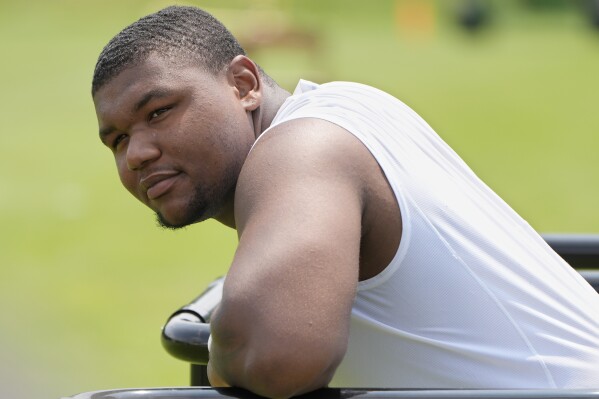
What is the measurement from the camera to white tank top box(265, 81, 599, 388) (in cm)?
192

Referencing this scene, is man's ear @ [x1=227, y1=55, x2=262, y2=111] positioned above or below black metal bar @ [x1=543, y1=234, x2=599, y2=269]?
above

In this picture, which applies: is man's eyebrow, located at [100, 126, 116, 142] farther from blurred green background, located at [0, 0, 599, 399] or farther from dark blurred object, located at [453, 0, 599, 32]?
dark blurred object, located at [453, 0, 599, 32]

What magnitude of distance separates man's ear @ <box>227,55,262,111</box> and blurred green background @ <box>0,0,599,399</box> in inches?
122

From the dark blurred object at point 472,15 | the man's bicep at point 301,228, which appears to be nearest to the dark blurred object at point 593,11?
the dark blurred object at point 472,15

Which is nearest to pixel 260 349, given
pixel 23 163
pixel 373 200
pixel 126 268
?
pixel 373 200

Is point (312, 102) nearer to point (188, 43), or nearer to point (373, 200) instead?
point (373, 200)

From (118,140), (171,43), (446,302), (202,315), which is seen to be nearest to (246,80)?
(171,43)

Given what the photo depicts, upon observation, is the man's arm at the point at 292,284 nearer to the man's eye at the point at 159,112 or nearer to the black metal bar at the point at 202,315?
the man's eye at the point at 159,112

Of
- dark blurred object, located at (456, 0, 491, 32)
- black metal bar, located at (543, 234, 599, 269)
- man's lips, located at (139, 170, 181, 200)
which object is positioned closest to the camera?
man's lips, located at (139, 170, 181, 200)

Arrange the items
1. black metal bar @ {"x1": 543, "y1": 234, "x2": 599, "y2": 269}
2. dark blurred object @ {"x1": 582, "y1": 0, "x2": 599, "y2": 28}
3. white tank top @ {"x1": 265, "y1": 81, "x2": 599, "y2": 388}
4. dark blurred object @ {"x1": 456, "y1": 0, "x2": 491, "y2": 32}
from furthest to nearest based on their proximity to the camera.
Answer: dark blurred object @ {"x1": 456, "y1": 0, "x2": 491, "y2": 32} < dark blurred object @ {"x1": 582, "y1": 0, "x2": 599, "y2": 28} < black metal bar @ {"x1": 543, "y1": 234, "x2": 599, "y2": 269} < white tank top @ {"x1": 265, "y1": 81, "x2": 599, "y2": 388}

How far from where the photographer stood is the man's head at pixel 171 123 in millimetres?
2139

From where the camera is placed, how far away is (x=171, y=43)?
2262 mm

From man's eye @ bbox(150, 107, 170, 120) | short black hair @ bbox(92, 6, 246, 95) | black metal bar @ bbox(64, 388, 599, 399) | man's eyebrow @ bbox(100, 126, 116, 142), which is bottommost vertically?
black metal bar @ bbox(64, 388, 599, 399)

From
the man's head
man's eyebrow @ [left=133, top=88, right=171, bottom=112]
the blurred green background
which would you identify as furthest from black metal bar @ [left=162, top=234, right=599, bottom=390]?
the blurred green background
